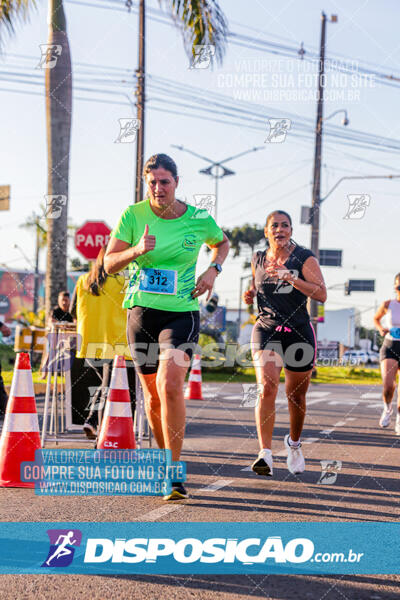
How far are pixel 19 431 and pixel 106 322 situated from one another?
1720 mm

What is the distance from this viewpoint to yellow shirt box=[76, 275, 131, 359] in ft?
24.7

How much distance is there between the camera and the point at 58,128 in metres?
16.2

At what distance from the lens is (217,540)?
411 centimetres

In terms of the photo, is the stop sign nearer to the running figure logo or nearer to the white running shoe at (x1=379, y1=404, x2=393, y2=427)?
the white running shoe at (x1=379, y1=404, x2=393, y2=427)

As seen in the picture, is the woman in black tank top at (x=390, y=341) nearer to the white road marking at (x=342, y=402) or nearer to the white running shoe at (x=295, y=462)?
the white running shoe at (x=295, y=462)

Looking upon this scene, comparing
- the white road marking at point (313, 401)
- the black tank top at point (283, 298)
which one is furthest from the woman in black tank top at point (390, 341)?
the white road marking at point (313, 401)

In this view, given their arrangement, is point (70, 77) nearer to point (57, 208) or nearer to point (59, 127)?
point (59, 127)

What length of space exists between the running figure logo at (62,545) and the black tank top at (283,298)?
2759 millimetres

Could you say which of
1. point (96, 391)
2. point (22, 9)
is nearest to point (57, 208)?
point (22, 9)

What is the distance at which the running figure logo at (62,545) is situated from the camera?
3.80 meters
